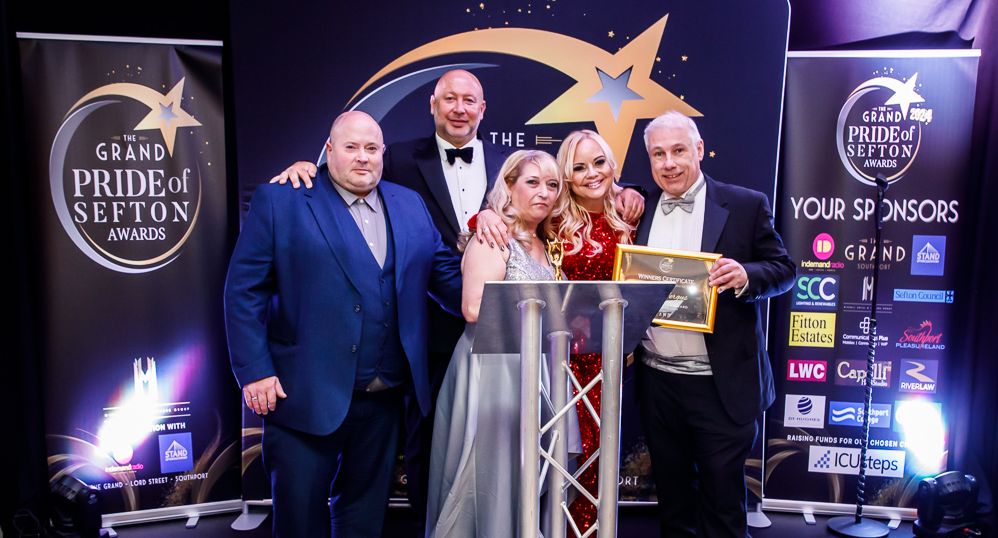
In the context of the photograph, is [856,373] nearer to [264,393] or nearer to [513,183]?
[513,183]

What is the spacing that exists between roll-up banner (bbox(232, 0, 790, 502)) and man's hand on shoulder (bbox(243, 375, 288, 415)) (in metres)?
1.68

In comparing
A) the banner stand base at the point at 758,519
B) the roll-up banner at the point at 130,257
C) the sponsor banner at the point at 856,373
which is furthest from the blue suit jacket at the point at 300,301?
the sponsor banner at the point at 856,373

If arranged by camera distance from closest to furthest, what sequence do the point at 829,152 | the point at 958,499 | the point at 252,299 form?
the point at 252,299 → the point at 958,499 → the point at 829,152

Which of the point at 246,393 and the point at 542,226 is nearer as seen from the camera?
the point at 246,393

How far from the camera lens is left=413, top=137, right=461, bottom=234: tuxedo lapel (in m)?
3.72

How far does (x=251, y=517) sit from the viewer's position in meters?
4.47

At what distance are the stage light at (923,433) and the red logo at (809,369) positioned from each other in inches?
21.4

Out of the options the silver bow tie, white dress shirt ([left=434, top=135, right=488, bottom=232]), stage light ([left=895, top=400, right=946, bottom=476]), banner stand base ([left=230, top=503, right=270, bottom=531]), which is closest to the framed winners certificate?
the silver bow tie

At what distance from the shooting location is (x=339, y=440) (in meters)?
3.08

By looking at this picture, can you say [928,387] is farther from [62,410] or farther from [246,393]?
[62,410]

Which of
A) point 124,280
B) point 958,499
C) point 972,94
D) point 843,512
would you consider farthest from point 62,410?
point 972,94

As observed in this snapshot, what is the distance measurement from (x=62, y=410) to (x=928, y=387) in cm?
559

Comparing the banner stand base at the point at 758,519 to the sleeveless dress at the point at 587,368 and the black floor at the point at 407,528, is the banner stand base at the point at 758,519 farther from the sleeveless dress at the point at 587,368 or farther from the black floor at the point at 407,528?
the sleeveless dress at the point at 587,368

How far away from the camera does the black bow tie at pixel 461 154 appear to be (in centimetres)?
371
